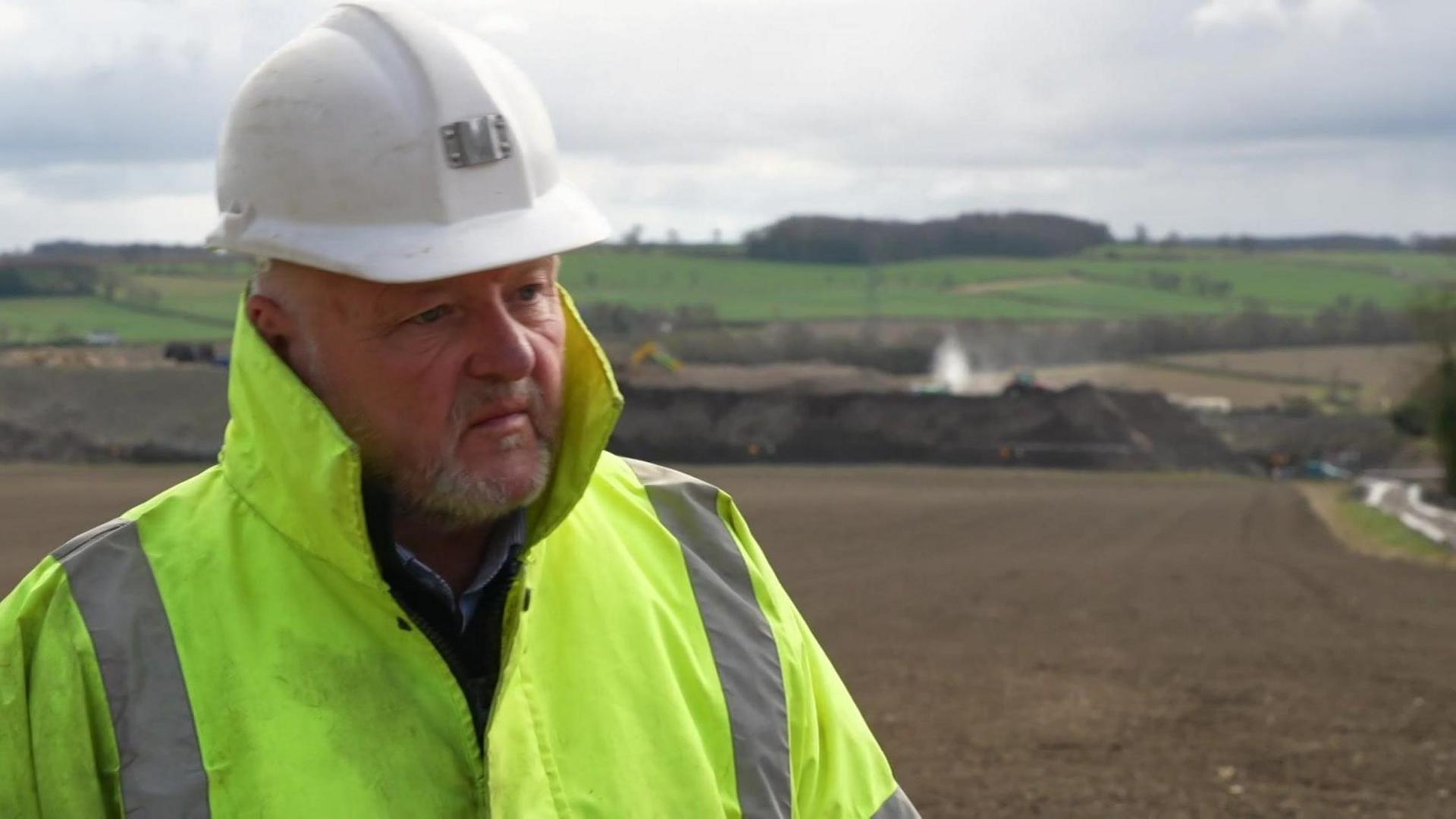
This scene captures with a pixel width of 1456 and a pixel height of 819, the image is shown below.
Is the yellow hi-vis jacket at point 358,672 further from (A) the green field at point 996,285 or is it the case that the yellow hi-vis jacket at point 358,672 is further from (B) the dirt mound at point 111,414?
(A) the green field at point 996,285

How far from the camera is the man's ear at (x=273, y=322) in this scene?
2.23m

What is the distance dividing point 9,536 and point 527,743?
2369 cm

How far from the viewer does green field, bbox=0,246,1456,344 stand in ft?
282

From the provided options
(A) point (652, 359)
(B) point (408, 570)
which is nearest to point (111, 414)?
(A) point (652, 359)

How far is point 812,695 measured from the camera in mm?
2334

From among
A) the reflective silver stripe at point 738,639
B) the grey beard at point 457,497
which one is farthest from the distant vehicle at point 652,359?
the grey beard at point 457,497

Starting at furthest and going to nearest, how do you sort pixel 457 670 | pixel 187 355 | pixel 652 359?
pixel 652 359, pixel 187 355, pixel 457 670

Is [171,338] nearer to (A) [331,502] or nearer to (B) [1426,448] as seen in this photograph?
(B) [1426,448]

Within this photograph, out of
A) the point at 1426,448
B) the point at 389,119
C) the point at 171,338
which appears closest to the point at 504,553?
the point at 389,119

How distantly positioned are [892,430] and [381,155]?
47.5m

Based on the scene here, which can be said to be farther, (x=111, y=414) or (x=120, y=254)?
(x=120, y=254)

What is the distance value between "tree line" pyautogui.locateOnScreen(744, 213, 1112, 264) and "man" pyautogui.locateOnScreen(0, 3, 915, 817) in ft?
362

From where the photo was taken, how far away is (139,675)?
1979 mm

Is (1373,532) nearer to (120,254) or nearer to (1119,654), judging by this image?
(1119,654)
